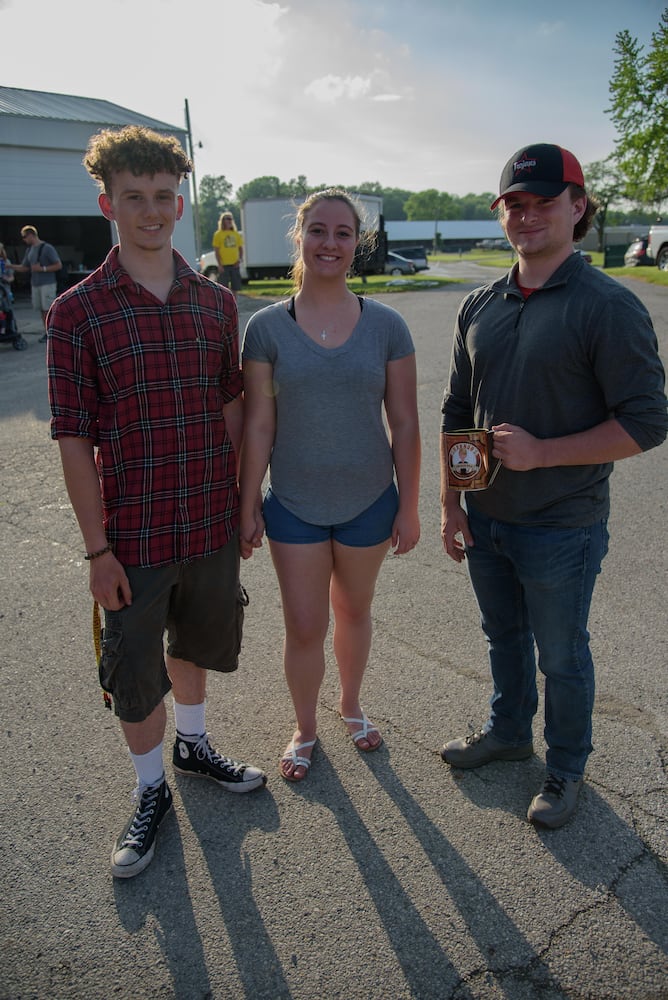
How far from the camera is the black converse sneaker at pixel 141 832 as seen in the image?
223cm

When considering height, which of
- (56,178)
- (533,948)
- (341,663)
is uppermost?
(56,178)

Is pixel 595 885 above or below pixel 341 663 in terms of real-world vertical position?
below

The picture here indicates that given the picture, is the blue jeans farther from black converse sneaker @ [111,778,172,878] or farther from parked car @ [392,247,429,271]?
parked car @ [392,247,429,271]

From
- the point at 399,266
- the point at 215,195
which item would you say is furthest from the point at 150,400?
the point at 215,195

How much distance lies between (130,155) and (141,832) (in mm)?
2126

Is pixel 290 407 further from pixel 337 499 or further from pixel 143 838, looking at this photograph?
pixel 143 838

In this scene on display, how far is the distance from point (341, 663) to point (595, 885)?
116 cm

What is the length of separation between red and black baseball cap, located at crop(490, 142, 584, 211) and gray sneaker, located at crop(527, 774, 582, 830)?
6.36 ft

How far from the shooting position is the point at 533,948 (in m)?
1.96

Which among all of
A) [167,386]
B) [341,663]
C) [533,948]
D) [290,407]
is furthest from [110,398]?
[533,948]

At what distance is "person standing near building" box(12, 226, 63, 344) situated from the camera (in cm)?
1205

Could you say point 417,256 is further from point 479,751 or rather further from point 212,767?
point 212,767

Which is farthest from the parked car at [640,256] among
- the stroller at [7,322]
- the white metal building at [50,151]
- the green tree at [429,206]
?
the green tree at [429,206]

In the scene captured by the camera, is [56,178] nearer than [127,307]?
No
